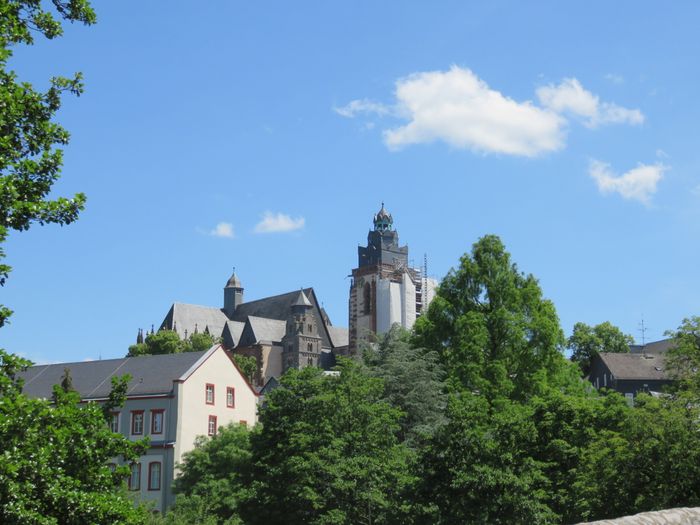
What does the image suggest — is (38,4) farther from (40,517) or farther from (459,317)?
(459,317)

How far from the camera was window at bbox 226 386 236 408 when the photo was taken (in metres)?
64.0

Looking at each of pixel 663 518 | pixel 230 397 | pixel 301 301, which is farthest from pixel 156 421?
pixel 301 301

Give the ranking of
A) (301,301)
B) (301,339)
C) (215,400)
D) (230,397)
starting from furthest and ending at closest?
1. (301,301)
2. (301,339)
3. (230,397)
4. (215,400)

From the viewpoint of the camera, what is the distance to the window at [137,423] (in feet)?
199

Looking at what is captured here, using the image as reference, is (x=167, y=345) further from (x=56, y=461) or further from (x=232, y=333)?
(x=56, y=461)

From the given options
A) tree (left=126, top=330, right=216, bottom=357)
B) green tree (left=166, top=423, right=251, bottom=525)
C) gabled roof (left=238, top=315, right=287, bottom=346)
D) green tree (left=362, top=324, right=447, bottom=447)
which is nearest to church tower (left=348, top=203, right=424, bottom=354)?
gabled roof (left=238, top=315, right=287, bottom=346)

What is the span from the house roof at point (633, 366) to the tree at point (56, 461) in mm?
76772

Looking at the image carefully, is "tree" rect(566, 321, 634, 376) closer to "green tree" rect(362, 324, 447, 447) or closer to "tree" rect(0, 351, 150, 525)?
"green tree" rect(362, 324, 447, 447)

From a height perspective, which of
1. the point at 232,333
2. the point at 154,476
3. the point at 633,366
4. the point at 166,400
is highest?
the point at 232,333

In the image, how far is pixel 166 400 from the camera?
197 ft

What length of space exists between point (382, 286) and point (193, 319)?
30.2 m

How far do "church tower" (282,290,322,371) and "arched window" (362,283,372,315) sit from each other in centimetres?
918

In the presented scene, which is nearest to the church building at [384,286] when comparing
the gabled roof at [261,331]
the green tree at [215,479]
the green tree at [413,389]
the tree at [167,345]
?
the gabled roof at [261,331]

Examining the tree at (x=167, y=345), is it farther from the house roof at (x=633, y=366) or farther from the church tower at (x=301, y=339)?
the house roof at (x=633, y=366)
